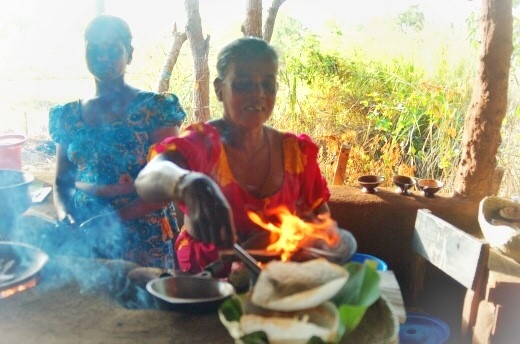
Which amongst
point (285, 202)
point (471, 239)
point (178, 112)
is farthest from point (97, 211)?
point (471, 239)

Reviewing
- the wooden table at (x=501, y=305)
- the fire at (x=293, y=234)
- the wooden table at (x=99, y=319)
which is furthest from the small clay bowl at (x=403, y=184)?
the wooden table at (x=99, y=319)

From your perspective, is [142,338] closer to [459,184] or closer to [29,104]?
[459,184]

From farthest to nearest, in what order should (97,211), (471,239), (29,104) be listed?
(29,104) < (471,239) < (97,211)

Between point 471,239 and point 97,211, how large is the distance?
2276 millimetres

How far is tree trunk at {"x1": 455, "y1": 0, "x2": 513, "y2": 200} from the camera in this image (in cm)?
333

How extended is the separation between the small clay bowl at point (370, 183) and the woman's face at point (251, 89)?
1868 mm

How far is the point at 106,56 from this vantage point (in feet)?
A: 7.95

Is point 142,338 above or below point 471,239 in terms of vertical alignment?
above

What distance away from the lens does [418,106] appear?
5.53m

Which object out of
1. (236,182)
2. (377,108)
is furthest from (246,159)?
(377,108)

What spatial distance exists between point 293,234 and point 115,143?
1236 mm

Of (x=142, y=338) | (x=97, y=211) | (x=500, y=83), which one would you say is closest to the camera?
(x=142, y=338)

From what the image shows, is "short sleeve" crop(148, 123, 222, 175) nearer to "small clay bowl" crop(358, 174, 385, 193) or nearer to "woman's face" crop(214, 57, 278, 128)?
"woman's face" crop(214, 57, 278, 128)

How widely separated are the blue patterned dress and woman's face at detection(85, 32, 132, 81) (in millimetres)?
205
